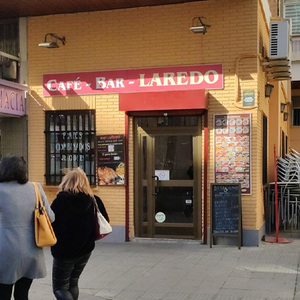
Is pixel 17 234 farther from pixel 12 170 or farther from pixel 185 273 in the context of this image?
pixel 185 273

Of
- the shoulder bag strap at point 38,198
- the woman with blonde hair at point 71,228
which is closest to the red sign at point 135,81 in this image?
the woman with blonde hair at point 71,228

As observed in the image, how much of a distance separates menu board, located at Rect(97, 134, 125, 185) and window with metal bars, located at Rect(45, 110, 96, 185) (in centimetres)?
19

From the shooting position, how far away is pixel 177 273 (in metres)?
7.21

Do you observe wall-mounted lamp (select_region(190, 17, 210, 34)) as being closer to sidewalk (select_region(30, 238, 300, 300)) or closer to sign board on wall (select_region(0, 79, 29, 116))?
sign board on wall (select_region(0, 79, 29, 116))

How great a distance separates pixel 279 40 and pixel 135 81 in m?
2.96

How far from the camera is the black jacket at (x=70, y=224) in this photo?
470 centimetres

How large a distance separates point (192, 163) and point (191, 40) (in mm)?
2297

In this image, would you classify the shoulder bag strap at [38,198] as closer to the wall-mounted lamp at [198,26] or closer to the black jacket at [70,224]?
the black jacket at [70,224]

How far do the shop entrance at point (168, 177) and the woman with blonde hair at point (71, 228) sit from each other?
4.80m

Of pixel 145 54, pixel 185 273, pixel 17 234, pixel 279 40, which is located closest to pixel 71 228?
pixel 17 234

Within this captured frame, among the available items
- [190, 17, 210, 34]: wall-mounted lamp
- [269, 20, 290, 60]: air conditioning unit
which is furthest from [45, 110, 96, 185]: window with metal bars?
[269, 20, 290, 60]: air conditioning unit

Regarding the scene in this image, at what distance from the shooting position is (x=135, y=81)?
9633 millimetres

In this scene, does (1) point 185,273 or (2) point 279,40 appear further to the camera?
(2) point 279,40

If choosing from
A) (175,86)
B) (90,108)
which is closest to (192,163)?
(175,86)
